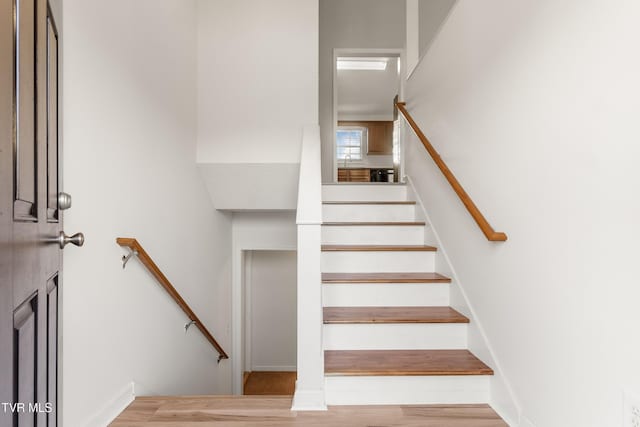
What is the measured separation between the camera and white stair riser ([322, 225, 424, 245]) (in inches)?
114

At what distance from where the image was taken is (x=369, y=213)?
3.17m

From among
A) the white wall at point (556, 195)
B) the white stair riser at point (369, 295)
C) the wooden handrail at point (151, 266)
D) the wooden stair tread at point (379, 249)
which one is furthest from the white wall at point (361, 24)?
the wooden handrail at point (151, 266)

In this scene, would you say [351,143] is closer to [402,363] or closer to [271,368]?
[271,368]

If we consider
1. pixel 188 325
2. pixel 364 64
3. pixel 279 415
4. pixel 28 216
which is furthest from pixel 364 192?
pixel 364 64

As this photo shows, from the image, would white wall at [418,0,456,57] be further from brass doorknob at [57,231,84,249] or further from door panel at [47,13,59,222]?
brass doorknob at [57,231,84,249]

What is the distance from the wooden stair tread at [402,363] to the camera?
1.79m

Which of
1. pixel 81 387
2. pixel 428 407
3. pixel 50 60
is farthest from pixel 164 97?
pixel 428 407

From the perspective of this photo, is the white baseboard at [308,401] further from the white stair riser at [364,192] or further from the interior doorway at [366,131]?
the interior doorway at [366,131]

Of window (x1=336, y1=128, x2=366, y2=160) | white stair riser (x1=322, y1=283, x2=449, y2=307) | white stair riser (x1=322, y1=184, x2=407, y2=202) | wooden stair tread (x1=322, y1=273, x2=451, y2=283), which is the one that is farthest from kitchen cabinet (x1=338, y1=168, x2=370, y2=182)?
white stair riser (x1=322, y1=283, x2=449, y2=307)

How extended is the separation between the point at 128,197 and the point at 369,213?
1.88m

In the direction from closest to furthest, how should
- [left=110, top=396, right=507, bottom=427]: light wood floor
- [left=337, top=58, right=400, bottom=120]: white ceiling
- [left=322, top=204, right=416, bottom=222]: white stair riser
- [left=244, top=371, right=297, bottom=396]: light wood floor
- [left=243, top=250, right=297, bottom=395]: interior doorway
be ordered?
[left=110, top=396, right=507, bottom=427]: light wood floor, [left=322, top=204, right=416, bottom=222]: white stair riser, [left=244, top=371, right=297, bottom=396]: light wood floor, [left=243, top=250, right=297, bottom=395]: interior doorway, [left=337, top=58, right=400, bottom=120]: white ceiling

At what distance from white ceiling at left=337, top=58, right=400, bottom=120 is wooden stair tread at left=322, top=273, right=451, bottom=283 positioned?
13.2 feet

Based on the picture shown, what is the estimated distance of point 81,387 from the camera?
1.49 metres

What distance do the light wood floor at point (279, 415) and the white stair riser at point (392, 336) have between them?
1.16ft
